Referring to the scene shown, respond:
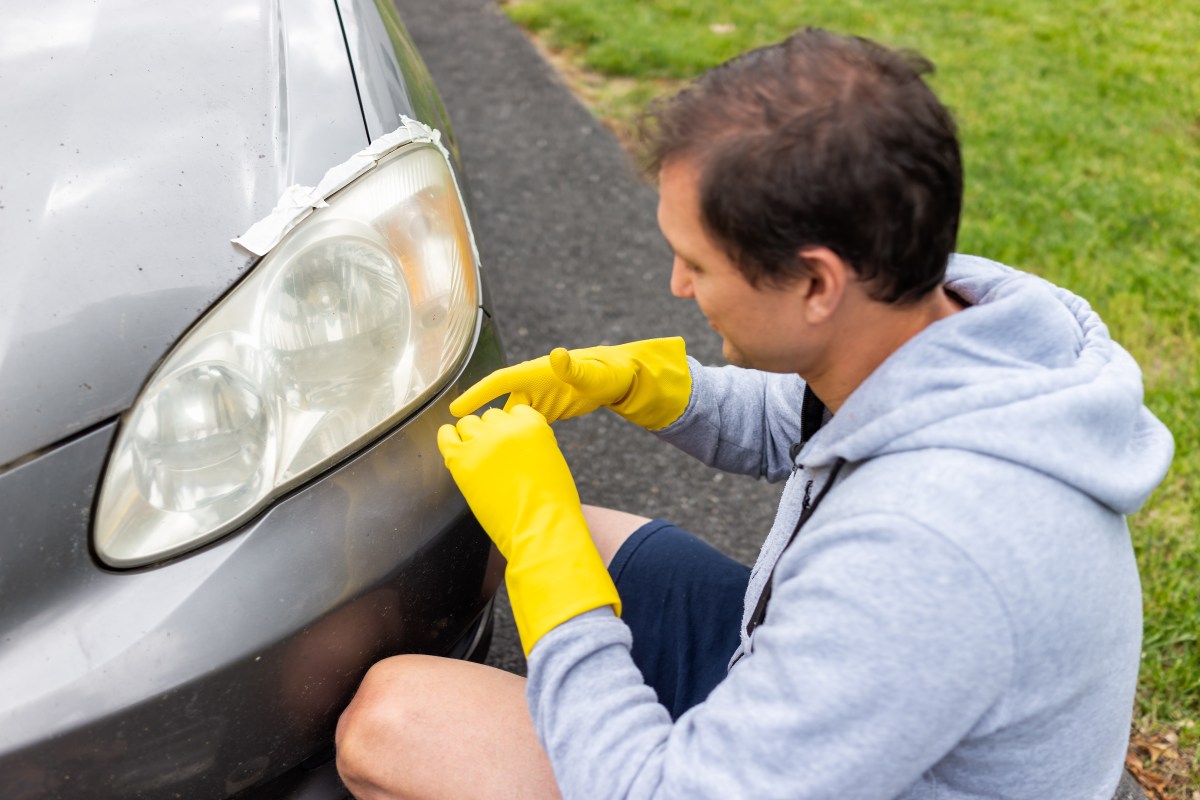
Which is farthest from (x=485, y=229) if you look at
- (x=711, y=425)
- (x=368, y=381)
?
(x=368, y=381)

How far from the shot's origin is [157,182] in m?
1.29

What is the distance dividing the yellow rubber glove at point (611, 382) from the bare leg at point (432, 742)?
386 mm

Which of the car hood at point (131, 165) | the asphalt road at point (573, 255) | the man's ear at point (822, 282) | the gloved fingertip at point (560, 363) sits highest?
the car hood at point (131, 165)

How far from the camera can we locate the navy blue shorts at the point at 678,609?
5.06ft

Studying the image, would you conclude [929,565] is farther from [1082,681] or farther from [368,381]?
[368,381]

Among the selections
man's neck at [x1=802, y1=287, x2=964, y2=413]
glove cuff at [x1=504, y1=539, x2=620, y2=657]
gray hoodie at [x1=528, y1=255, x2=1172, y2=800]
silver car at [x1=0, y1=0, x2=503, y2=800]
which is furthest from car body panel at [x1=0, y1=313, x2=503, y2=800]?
man's neck at [x1=802, y1=287, x2=964, y2=413]

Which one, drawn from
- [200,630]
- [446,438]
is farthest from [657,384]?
[200,630]

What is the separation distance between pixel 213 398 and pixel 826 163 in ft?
2.33

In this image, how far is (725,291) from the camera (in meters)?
1.18

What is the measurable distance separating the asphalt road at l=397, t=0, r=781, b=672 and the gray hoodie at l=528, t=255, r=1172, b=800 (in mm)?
806

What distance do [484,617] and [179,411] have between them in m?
0.58

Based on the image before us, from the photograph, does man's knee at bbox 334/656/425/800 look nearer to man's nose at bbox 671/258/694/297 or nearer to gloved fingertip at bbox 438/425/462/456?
gloved fingertip at bbox 438/425/462/456

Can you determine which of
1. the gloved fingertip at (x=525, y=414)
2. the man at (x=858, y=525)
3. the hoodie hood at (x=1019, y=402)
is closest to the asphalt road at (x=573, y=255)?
the gloved fingertip at (x=525, y=414)

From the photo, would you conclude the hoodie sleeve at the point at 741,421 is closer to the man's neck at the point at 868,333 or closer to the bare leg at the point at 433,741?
the man's neck at the point at 868,333
